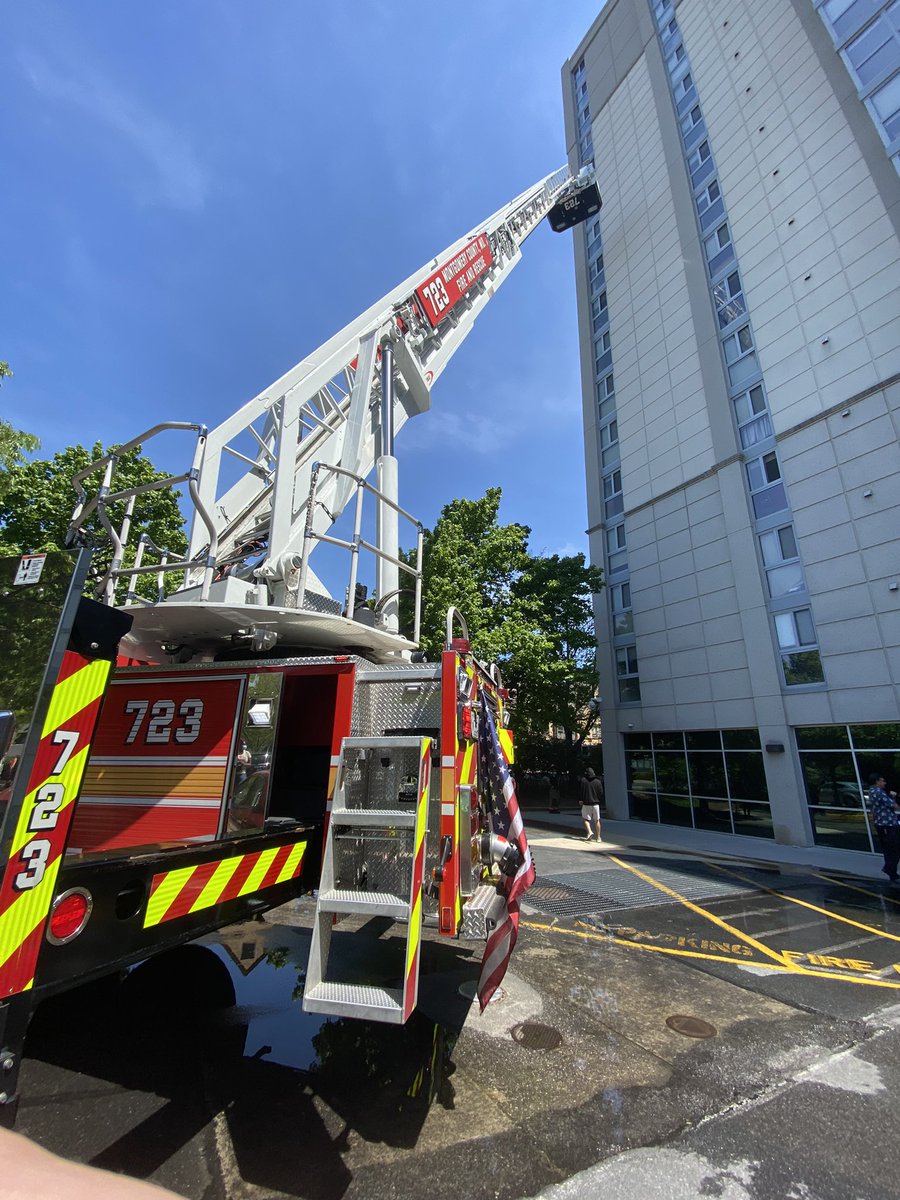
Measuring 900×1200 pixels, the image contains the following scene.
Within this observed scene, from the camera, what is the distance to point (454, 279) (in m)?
9.57

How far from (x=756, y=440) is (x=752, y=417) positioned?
0.89 meters

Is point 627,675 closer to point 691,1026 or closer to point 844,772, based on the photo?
point 844,772

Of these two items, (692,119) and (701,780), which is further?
(692,119)

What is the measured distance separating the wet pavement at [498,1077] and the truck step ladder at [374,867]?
26.6 inches

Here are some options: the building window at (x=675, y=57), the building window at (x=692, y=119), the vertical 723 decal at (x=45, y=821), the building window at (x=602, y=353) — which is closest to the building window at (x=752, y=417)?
the building window at (x=602, y=353)

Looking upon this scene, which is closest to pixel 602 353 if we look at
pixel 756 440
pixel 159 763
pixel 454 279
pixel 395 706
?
pixel 756 440

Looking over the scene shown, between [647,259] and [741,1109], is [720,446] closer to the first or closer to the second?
[647,259]

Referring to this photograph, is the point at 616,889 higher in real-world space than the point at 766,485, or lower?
lower

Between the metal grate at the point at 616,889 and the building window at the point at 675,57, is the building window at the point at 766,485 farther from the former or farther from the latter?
the building window at the point at 675,57

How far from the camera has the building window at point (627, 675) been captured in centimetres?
1971

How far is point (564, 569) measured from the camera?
66.0ft

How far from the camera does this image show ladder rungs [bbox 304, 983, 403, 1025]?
2424 mm

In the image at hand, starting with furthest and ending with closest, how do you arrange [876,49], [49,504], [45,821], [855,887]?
[876,49] < [49,504] < [855,887] < [45,821]

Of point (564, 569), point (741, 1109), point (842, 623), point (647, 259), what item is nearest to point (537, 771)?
point (564, 569)
